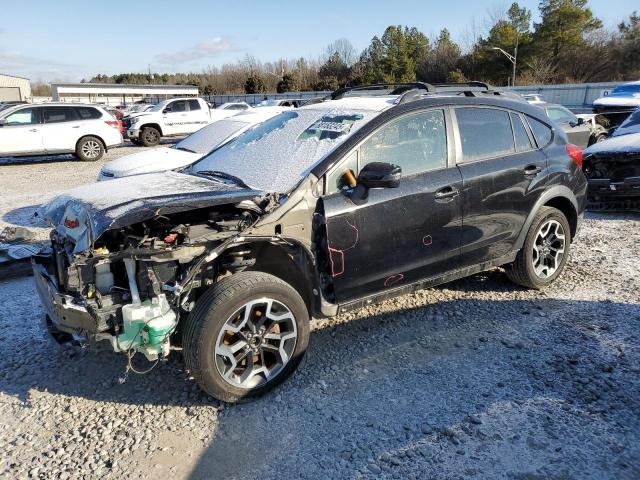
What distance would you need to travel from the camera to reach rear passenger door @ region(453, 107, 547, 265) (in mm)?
4074

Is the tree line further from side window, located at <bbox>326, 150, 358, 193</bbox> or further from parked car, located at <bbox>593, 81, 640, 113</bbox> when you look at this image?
side window, located at <bbox>326, 150, 358, 193</bbox>

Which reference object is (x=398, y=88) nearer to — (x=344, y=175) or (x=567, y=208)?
(x=344, y=175)

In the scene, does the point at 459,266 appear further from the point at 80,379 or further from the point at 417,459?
the point at 80,379

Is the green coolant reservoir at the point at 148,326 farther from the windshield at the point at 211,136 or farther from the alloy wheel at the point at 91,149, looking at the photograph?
the alloy wheel at the point at 91,149

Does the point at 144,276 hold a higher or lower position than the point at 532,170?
lower

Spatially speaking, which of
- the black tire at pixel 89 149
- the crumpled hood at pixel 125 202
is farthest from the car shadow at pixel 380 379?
the black tire at pixel 89 149

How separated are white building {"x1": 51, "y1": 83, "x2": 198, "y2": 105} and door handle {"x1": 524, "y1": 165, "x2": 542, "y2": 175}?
174 ft

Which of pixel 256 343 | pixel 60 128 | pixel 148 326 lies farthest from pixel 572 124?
pixel 60 128

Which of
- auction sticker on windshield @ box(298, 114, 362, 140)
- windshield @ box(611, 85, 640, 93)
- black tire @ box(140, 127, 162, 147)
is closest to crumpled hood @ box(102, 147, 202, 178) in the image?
auction sticker on windshield @ box(298, 114, 362, 140)

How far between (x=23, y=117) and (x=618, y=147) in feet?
49.1

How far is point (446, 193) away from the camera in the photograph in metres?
3.86

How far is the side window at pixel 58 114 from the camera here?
14844 mm

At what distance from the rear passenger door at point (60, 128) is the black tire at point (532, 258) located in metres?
14.3

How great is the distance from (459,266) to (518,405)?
130 cm
